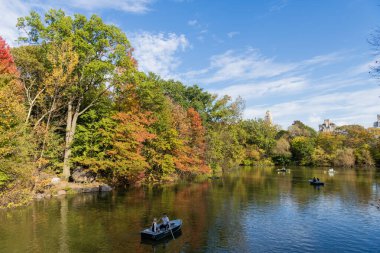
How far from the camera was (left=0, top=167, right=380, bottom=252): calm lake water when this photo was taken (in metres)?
18.2

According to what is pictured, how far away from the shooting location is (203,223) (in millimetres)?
23312

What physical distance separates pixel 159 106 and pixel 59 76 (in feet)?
69.6

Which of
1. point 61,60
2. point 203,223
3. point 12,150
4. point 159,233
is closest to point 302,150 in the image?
point 203,223

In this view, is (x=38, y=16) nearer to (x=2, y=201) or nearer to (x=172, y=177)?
(x=2, y=201)

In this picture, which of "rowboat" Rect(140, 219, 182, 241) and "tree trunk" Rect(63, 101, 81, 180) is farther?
"tree trunk" Rect(63, 101, 81, 180)

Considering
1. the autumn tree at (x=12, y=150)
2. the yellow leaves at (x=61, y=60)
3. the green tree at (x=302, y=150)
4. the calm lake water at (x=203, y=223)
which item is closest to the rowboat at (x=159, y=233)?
the calm lake water at (x=203, y=223)

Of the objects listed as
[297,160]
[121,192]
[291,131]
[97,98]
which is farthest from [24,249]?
[291,131]

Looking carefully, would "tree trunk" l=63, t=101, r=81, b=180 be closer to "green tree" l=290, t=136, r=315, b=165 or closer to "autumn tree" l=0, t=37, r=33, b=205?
"autumn tree" l=0, t=37, r=33, b=205

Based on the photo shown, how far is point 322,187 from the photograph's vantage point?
4403cm

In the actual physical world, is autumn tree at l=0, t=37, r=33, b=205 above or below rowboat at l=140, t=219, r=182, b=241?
above

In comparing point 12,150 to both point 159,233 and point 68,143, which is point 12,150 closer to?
point 159,233

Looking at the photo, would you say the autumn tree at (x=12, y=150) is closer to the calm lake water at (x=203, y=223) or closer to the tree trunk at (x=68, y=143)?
the calm lake water at (x=203, y=223)

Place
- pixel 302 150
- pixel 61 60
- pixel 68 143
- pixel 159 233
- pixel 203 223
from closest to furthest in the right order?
pixel 159 233 → pixel 203 223 → pixel 61 60 → pixel 68 143 → pixel 302 150

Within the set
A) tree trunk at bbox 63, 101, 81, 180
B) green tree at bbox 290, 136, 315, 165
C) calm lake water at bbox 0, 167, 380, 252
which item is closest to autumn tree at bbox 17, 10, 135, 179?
tree trunk at bbox 63, 101, 81, 180
